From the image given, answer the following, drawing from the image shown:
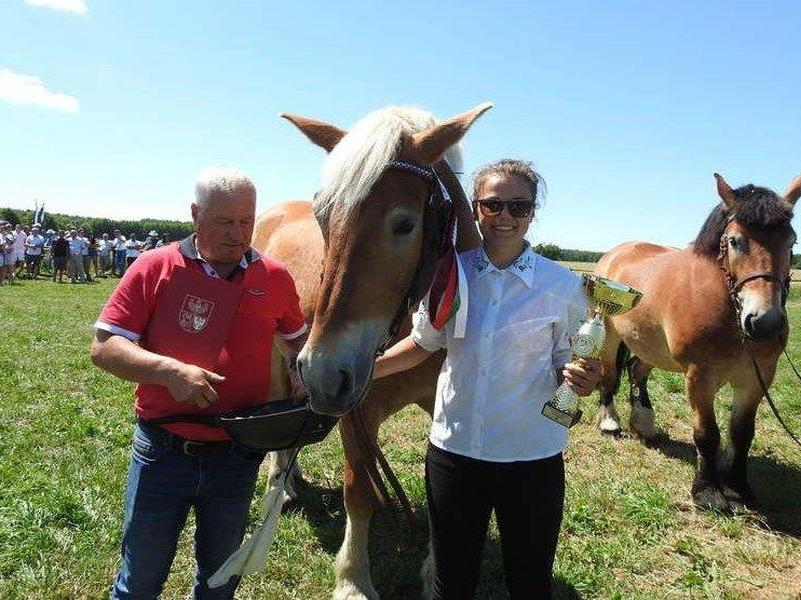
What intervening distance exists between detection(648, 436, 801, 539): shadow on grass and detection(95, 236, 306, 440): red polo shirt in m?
4.03

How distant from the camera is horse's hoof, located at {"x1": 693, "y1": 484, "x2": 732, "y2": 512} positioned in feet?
14.2

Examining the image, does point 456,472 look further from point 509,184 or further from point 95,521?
point 95,521

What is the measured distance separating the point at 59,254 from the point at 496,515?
80.1 ft

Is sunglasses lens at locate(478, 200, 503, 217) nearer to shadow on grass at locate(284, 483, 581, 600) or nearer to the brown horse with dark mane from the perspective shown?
shadow on grass at locate(284, 483, 581, 600)

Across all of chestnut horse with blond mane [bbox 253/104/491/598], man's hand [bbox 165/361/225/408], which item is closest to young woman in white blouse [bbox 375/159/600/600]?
chestnut horse with blond mane [bbox 253/104/491/598]

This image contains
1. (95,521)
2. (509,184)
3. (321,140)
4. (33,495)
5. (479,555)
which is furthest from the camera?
(33,495)

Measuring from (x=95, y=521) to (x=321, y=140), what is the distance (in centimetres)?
294

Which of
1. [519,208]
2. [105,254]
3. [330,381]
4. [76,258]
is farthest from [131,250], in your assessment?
[519,208]

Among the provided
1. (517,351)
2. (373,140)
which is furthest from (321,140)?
(517,351)

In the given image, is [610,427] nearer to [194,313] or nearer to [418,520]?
[418,520]

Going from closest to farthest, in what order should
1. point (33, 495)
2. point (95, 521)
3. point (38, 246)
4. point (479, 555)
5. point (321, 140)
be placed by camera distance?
point (479, 555), point (321, 140), point (95, 521), point (33, 495), point (38, 246)

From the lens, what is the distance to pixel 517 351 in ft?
6.89

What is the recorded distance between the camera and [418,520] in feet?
13.5

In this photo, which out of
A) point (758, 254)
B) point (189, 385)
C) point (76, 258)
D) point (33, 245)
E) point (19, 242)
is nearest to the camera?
point (189, 385)
